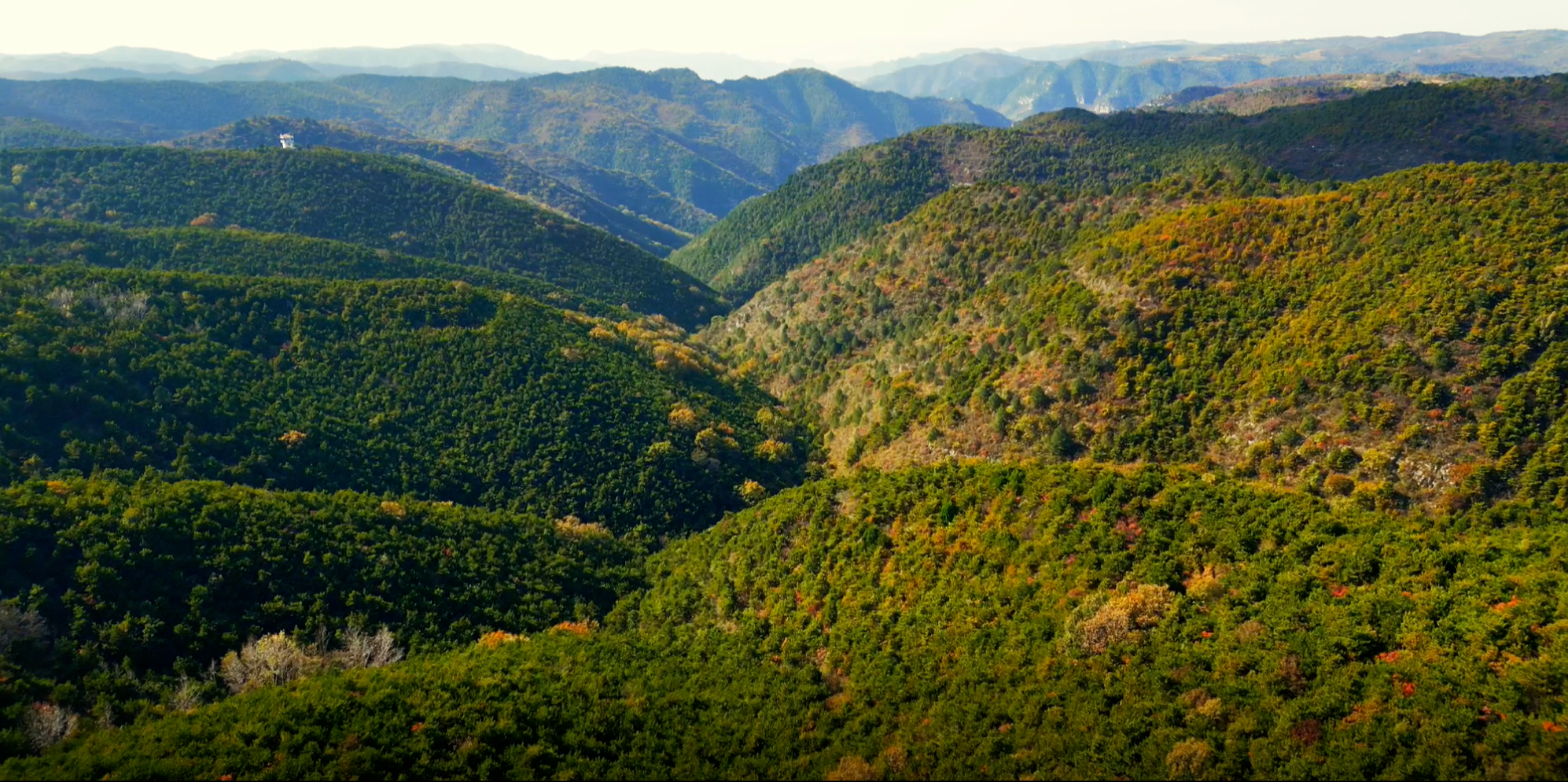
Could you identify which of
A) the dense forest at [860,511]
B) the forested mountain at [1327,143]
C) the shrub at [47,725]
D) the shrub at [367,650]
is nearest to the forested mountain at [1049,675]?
the dense forest at [860,511]

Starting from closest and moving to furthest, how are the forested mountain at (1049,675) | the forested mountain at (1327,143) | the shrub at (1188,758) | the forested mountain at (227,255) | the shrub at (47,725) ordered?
1. the shrub at (1188,758)
2. the forested mountain at (1049,675)
3. the shrub at (47,725)
4. the forested mountain at (227,255)
5. the forested mountain at (1327,143)

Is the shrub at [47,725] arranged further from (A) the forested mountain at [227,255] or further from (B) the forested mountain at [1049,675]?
(A) the forested mountain at [227,255]

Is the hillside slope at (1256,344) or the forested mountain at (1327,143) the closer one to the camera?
the hillside slope at (1256,344)

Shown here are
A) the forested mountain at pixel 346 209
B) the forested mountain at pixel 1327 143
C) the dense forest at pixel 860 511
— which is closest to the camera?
the dense forest at pixel 860 511

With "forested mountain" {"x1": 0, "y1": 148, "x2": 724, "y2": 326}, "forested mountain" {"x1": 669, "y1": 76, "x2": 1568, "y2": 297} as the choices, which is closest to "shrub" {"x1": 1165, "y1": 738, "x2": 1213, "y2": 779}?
"forested mountain" {"x1": 669, "y1": 76, "x2": 1568, "y2": 297}

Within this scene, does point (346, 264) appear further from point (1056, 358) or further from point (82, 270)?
point (1056, 358)

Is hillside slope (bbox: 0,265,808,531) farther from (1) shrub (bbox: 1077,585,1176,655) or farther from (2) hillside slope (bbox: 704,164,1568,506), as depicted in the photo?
(1) shrub (bbox: 1077,585,1176,655)
